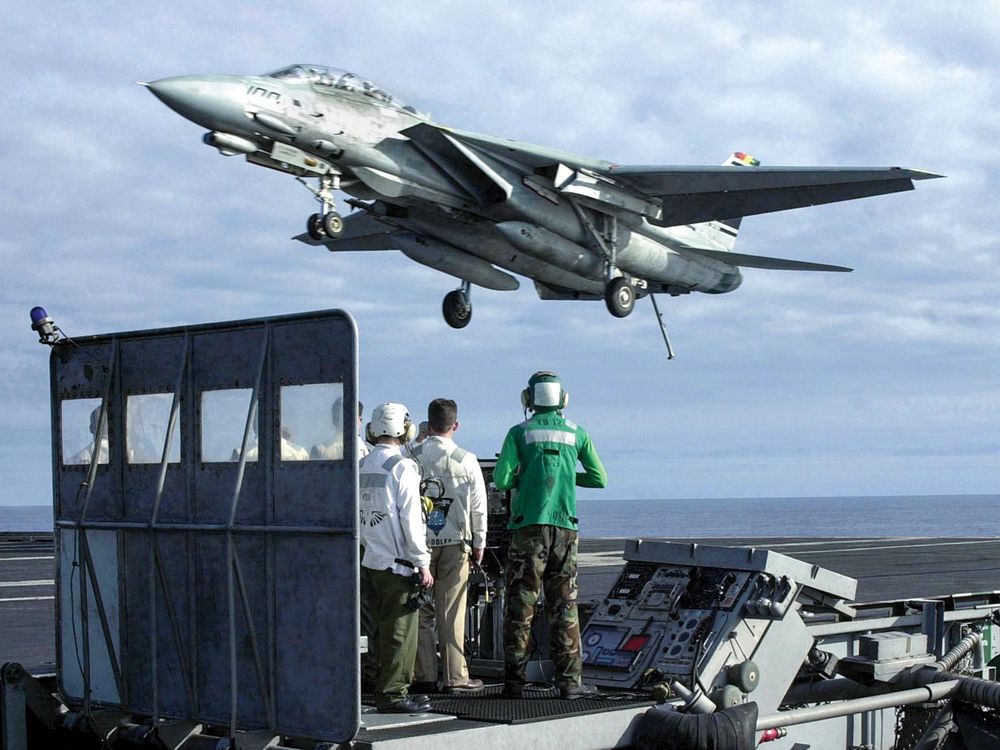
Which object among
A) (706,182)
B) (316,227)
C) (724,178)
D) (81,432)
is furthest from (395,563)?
(706,182)

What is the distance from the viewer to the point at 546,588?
7.28 meters

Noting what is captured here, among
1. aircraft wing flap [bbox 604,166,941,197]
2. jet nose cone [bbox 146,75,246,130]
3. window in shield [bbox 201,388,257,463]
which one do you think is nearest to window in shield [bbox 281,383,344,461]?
window in shield [bbox 201,388,257,463]

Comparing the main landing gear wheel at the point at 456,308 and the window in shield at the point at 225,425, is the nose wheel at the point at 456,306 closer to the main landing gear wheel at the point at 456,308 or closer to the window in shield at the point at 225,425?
the main landing gear wheel at the point at 456,308

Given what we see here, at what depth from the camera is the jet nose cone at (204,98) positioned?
1898 cm

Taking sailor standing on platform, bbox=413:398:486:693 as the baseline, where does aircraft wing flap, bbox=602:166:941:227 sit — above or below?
above

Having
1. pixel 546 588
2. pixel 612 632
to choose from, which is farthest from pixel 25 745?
pixel 612 632

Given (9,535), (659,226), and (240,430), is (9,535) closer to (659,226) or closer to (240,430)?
(659,226)

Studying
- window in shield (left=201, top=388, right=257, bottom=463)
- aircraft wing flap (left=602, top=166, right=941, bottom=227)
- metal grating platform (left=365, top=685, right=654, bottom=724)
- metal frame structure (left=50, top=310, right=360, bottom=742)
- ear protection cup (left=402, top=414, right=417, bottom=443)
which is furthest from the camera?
aircraft wing flap (left=602, top=166, right=941, bottom=227)

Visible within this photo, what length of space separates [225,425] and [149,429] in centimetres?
66

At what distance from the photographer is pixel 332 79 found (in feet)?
69.7

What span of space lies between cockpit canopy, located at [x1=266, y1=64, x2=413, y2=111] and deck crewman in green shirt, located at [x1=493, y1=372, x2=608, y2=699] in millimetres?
14766

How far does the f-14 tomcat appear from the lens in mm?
20250

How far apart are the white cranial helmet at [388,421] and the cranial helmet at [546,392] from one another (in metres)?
0.82

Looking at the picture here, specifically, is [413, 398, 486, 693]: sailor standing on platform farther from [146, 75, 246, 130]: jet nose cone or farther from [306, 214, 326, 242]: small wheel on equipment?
[306, 214, 326, 242]: small wheel on equipment
